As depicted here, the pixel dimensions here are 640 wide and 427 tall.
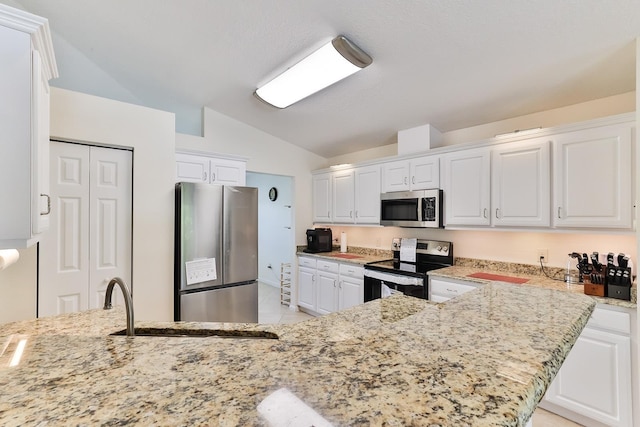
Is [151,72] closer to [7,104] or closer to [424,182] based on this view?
[7,104]

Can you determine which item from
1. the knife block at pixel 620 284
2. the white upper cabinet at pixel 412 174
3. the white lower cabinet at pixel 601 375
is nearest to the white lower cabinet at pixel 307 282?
the white upper cabinet at pixel 412 174

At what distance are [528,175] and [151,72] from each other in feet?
12.0

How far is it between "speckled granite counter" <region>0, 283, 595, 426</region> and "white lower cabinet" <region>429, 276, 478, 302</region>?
175 centimetres

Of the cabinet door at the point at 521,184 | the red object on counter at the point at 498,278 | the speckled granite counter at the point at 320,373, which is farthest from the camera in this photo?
the red object on counter at the point at 498,278

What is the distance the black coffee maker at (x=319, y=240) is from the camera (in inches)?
171

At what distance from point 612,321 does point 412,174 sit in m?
2.02

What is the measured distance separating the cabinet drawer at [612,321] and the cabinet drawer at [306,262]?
2.95m

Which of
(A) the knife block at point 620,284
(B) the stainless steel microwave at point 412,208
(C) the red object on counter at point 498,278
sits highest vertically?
(B) the stainless steel microwave at point 412,208

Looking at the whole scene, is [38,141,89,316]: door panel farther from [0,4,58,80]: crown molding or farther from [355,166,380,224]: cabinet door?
[355,166,380,224]: cabinet door

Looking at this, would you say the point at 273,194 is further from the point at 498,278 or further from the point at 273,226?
the point at 498,278

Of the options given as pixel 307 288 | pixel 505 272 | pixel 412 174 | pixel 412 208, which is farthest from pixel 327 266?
pixel 505 272

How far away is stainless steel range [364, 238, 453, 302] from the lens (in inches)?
115

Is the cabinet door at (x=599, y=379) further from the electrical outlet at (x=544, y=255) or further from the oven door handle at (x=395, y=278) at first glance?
the oven door handle at (x=395, y=278)

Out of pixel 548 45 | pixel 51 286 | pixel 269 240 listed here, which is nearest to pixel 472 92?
pixel 548 45
